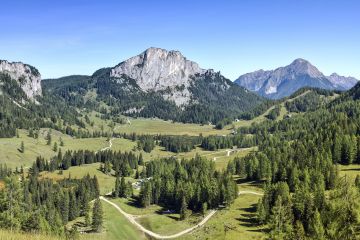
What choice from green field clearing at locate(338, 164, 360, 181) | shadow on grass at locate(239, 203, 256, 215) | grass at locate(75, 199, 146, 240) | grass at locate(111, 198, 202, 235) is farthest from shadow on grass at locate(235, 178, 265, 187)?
grass at locate(75, 199, 146, 240)

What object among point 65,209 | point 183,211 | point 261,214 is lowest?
point 183,211

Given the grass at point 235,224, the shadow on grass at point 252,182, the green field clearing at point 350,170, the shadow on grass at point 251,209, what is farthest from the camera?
the shadow on grass at point 252,182

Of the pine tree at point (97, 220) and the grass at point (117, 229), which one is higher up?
the pine tree at point (97, 220)

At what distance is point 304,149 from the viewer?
612 feet

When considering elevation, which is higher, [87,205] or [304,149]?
[304,149]

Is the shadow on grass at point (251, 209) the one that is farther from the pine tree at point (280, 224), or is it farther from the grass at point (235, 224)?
the pine tree at point (280, 224)

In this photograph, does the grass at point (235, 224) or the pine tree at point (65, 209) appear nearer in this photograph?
the grass at point (235, 224)

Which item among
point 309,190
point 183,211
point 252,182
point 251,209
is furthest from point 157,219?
point 309,190

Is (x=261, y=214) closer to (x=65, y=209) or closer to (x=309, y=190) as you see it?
(x=309, y=190)

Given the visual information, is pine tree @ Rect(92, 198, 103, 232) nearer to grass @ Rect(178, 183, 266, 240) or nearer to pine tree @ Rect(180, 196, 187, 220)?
grass @ Rect(178, 183, 266, 240)

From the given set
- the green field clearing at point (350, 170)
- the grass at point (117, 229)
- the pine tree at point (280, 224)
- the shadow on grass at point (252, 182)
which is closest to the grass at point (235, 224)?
the pine tree at point (280, 224)

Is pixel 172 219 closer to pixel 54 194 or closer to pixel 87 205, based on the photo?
pixel 87 205

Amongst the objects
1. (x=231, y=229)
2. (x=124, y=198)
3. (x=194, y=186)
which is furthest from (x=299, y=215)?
(x=124, y=198)

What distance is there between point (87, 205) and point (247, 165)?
78.9 metres
